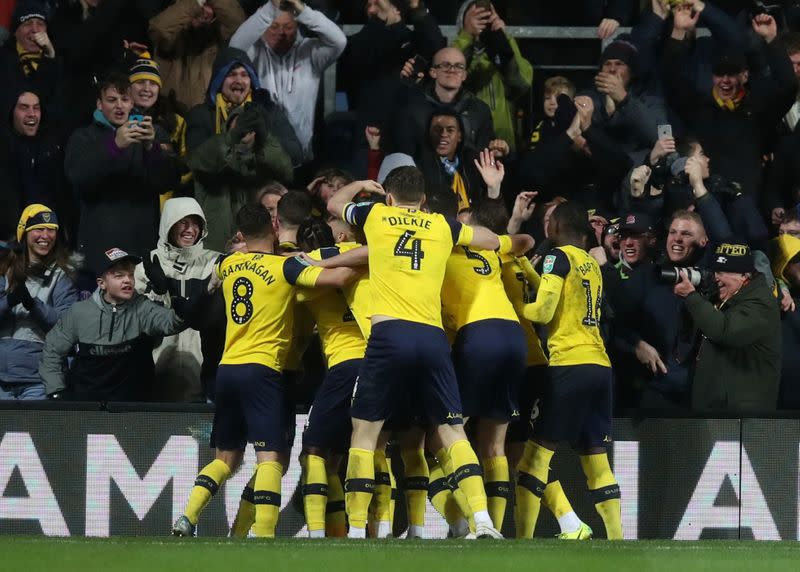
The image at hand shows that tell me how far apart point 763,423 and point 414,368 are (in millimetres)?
2861

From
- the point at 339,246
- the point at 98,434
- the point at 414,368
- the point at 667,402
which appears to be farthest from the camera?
the point at 667,402

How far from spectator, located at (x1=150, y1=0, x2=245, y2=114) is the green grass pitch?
5.13 metres

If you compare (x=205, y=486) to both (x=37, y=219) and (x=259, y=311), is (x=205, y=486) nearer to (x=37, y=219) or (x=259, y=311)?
(x=259, y=311)

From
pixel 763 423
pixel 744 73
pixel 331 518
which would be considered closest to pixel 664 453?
pixel 763 423

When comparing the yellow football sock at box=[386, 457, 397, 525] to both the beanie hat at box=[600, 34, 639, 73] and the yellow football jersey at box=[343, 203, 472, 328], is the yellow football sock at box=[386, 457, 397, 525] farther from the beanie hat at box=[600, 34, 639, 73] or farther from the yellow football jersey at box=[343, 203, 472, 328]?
the beanie hat at box=[600, 34, 639, 73]

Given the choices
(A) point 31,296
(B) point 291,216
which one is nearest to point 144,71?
(A) point 31,296

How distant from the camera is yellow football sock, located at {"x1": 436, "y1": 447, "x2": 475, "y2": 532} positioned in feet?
29.5

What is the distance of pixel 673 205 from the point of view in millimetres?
12289

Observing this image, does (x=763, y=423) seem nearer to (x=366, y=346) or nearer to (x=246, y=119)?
(x=366, y=346)

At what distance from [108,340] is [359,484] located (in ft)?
7.74

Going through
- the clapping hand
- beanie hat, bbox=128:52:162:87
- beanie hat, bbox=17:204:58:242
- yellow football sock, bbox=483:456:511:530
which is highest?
beanie hat, bbox=128:52:162:87

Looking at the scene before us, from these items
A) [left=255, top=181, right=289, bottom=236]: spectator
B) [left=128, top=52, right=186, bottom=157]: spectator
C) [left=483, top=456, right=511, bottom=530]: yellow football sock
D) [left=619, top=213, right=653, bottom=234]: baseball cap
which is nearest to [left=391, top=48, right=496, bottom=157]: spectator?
[left=255, top=181, right=289, bottom=236]: spectator

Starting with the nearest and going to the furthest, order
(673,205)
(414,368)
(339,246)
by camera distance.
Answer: (414,368)
(339,246)
(673,205)

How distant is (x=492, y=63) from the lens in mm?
13250
